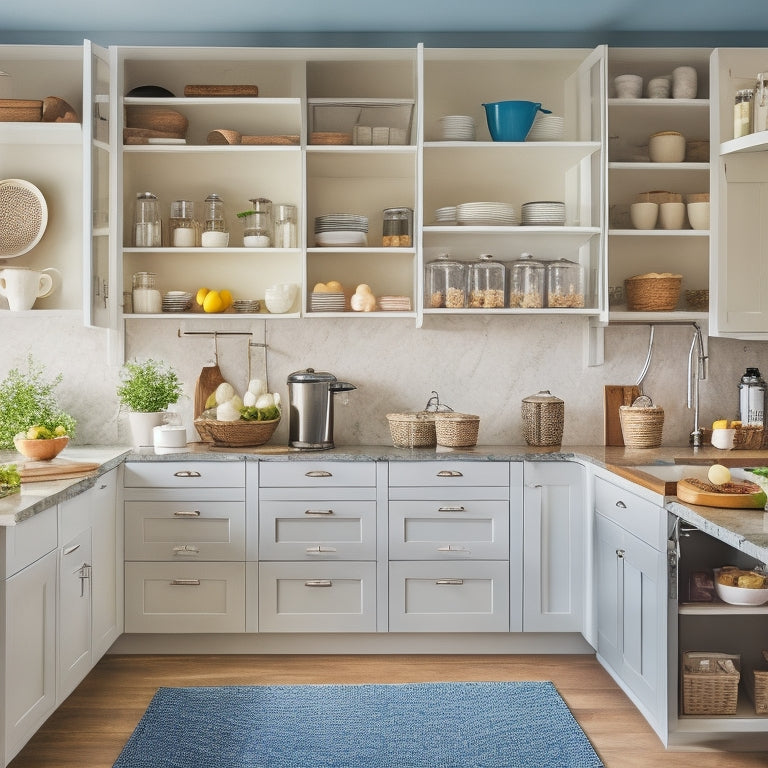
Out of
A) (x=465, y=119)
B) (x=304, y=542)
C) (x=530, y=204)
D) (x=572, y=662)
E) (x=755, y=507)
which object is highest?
(x=465, y=119)

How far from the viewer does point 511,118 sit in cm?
394

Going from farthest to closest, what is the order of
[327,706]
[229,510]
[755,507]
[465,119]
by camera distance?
[465,119], [229,510], [327,706], [755,507]

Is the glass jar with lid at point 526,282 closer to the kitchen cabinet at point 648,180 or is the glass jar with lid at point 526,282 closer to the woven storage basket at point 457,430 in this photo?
the kitchen cabinet at point 648,180

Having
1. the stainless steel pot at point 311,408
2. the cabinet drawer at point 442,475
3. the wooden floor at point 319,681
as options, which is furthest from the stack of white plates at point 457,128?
the wooden floor at point 319,681

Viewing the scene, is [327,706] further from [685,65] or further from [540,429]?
[685,65]

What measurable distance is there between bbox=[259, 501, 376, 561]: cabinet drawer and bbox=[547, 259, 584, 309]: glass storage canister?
1252mm

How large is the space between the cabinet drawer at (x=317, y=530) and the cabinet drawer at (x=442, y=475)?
0.57 ft

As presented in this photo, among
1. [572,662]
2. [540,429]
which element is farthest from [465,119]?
[572,662]

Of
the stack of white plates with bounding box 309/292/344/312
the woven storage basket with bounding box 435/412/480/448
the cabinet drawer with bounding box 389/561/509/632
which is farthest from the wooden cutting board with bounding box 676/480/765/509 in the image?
the stack of white plates with bounding box 309/292/344/312

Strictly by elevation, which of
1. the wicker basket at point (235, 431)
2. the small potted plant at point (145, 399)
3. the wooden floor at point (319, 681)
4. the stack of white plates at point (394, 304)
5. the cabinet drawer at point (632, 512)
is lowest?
the wooden floor at point (319, 681)

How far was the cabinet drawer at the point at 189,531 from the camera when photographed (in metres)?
3.73

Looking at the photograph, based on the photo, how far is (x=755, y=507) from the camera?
2.52 m

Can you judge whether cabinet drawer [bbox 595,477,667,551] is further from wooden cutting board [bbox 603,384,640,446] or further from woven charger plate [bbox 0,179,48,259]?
woven charger plate [bbox 0,179,48,259]

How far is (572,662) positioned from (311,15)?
307 centimetres
